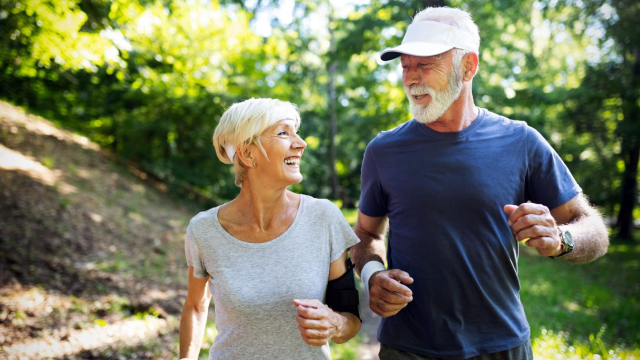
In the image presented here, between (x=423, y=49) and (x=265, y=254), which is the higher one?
(x=423, y=49)

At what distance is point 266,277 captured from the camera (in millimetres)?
2203

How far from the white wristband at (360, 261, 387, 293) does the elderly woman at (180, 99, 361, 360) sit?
129 mm

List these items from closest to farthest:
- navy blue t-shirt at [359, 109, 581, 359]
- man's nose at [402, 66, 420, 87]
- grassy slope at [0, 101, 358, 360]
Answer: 1. navy blue t-shirt at [359, 109, 581, 359]
2. man's nose at [402, 66, 420, 87]
3. grassy slope at [0, 101, 358, 360]

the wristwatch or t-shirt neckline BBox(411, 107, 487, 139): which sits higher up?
t-shirt neckline BBox(411, 107, 487, 139)

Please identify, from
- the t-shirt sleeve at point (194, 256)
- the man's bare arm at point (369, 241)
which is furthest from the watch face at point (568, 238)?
the t-shirt sleeve at point (194, 256)

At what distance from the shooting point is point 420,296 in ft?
7.66

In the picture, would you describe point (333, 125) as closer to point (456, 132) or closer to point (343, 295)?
point (456, 132)

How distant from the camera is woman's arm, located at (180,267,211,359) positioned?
237 centimetres

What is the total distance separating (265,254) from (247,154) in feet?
1.70

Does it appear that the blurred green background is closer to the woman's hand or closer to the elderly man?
the elderly man

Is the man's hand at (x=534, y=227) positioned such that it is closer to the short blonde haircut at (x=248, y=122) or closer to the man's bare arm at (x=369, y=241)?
the man's bare arm at (x=369, y=241)

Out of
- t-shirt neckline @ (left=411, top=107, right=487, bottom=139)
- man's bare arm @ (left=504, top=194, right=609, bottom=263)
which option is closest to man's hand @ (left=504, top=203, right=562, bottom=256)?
man's bare arm @ (left=504, top=194, right=609, bottom=263)

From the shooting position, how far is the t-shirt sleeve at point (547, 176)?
2318 millimetres

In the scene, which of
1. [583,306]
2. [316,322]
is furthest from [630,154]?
[316,322]
